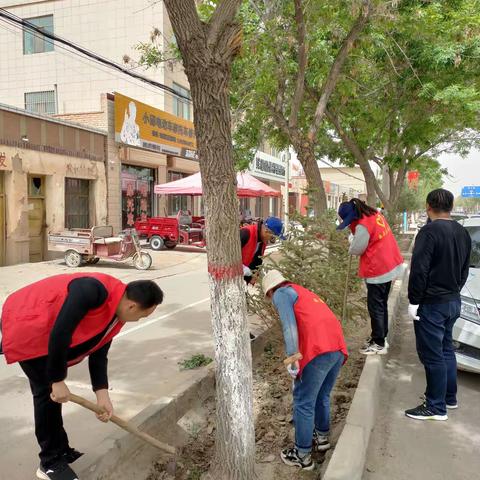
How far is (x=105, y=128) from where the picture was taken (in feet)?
49.5

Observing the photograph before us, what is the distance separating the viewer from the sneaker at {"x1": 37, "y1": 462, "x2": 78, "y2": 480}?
2596 mm

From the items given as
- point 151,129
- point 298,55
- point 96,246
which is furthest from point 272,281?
point 151,129

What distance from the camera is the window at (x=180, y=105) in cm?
2040

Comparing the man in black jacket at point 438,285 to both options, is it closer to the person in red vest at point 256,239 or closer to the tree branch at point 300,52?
the person in red vest at point 256,239

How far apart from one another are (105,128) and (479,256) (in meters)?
12.6

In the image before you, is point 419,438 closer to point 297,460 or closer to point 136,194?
point 297,460

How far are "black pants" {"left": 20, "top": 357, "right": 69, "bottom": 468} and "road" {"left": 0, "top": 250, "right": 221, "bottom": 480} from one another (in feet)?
0.97

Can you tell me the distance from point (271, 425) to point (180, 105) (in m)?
19.2

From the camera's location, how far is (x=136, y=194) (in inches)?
692

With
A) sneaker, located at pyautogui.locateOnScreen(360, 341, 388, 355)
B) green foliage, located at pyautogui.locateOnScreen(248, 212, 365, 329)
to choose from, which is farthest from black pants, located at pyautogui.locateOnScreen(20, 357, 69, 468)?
sneaker, located at pyautogui.locateOnScreen(360, 341, 388, 355)

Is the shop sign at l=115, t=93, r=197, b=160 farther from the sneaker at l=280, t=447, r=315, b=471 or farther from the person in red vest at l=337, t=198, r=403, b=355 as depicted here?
the sneaker at l=280, t=447, r=315, b=471

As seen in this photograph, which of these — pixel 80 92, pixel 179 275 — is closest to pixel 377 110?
pixel 179 275

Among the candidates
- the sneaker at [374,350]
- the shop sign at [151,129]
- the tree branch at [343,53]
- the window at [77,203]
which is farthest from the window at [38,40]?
the sneaker at [374,350]

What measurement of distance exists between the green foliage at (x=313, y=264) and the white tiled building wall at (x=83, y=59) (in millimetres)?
15655
